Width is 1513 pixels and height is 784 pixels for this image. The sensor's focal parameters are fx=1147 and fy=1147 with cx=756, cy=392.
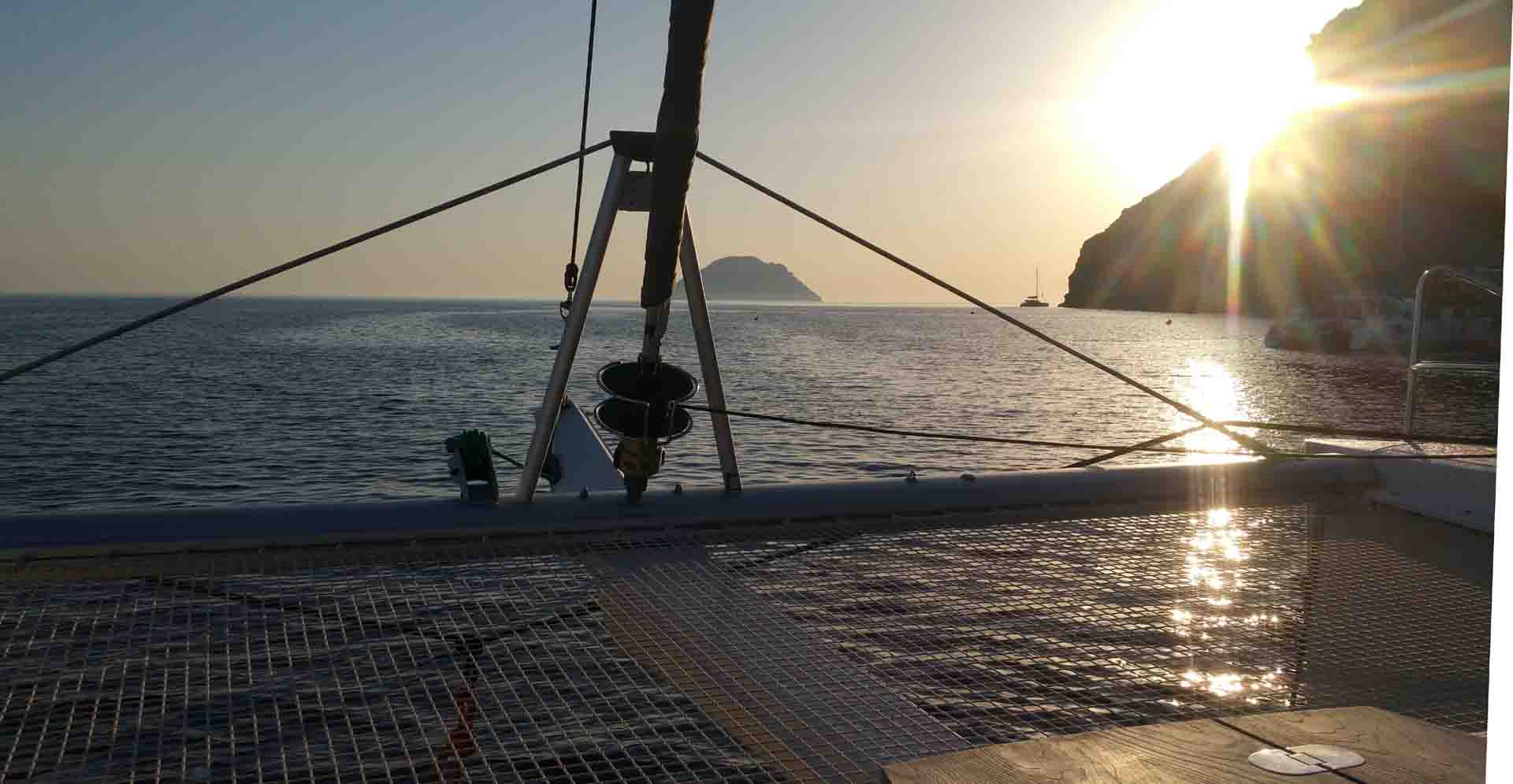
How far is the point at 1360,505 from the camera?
22.7 ft

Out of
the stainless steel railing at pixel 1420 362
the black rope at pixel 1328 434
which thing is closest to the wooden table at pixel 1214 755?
the black rope at pixel 1328 434

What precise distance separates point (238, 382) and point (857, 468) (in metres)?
37.7

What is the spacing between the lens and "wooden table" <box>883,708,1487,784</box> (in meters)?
2.45

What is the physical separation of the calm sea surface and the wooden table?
17314 millimetres

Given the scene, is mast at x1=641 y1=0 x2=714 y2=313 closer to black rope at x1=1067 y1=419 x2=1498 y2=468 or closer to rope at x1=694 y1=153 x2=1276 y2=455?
rope at x1=694 y1=153 x2=1276 y2=455

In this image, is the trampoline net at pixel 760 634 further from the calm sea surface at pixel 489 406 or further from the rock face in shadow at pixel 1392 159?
the rock face in shadow at pixel 1392 159

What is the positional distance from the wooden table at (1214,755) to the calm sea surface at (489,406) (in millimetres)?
17314

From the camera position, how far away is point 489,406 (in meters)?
45.2

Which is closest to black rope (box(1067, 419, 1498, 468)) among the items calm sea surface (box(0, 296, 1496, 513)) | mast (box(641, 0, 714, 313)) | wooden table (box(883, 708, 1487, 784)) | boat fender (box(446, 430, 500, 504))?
mast (box(641, 0, 714, 313))

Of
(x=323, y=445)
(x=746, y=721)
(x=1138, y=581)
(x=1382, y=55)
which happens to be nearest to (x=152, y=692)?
A: (x=746, y=721)

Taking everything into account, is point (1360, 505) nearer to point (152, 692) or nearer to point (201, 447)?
point (152, 692)

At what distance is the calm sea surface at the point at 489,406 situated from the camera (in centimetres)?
2611

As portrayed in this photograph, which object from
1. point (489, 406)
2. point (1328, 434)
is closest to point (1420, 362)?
point (1328, 434)

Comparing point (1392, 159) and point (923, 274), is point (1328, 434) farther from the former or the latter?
point (1392, 159)
